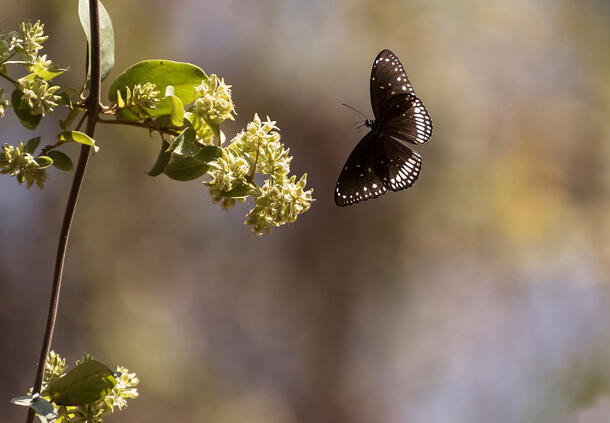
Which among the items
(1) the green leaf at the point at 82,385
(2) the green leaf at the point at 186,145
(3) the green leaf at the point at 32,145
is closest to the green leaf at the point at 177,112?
(2) the green leaf at the point at 186,145

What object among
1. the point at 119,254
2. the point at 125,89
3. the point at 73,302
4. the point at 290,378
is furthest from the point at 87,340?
the point at 125,89

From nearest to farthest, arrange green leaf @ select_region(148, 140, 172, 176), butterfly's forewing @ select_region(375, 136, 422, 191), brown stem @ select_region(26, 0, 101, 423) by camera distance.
Result: brown stem @ select_region(26, 0, 101, 423) < green leaf @ select_region(148, 140, 172, 176) < butterfly's forewing @ select_region(375, 136, 422, 191)

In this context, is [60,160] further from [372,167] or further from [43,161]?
[372,167]

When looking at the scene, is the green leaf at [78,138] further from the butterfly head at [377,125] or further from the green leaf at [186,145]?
the butterfly head at [377,125]

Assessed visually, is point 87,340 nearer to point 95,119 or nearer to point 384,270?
point 384,270

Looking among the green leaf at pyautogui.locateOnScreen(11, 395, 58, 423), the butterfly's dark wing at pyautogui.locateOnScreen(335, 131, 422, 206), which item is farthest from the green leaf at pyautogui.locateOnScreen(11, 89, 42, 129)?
the butterfly's dark wing at pyautogui.locateOnScreen(335, 131, 422, 206)

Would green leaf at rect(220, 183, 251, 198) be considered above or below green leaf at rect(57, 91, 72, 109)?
below

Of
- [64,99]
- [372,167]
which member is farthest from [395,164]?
[64,99]

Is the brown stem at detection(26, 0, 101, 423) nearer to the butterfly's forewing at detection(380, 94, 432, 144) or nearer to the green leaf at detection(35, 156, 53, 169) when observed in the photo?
the green leaf at detection(35, 156, 53, 169)
